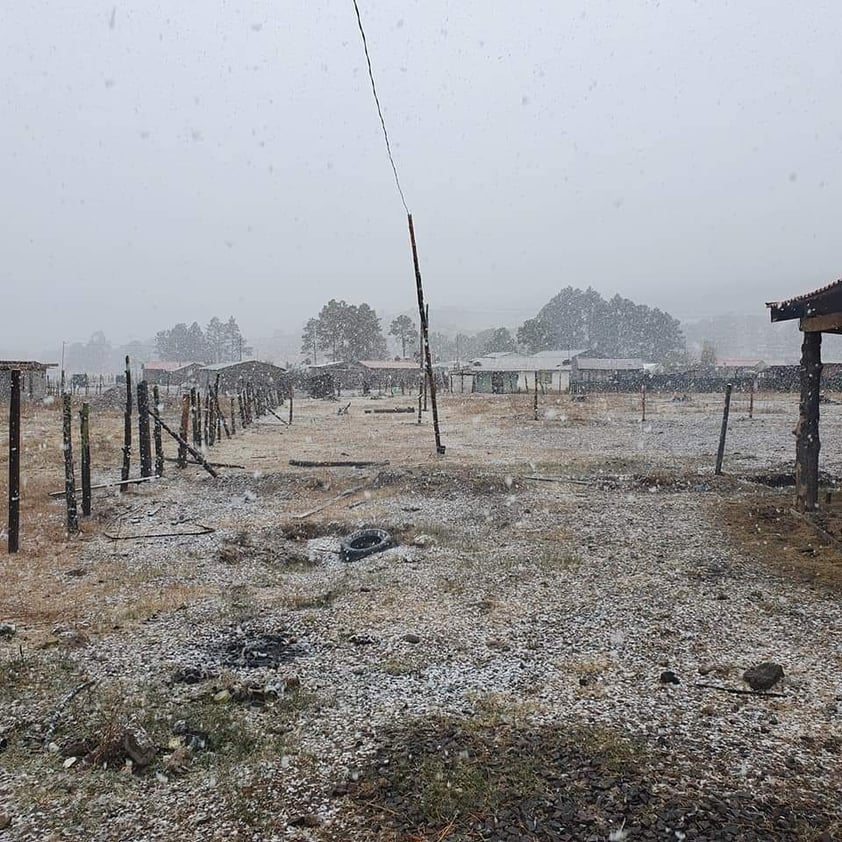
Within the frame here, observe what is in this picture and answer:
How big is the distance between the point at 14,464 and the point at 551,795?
7.59 m

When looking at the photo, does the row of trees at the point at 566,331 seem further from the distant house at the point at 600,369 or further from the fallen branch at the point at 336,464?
the fallen branch at the point at 336,464

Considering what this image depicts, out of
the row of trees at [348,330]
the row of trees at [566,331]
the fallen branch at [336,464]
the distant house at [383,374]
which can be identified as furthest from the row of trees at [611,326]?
the fallen branch at [336,464]

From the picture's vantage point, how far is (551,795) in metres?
3.66

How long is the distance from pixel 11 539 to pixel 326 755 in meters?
6.38

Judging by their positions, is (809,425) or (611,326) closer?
(809,425)

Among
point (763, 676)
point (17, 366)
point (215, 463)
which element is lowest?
point (763, 676)

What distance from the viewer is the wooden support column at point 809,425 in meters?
9.91

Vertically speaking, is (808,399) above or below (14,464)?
above

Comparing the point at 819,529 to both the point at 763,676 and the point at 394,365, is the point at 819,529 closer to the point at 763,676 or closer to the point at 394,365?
the point at 763,676

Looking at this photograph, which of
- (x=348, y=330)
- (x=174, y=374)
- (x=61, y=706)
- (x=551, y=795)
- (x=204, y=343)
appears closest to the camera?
(x=551, y=795)

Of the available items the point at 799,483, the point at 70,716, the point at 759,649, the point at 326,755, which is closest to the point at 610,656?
the point at 759,649

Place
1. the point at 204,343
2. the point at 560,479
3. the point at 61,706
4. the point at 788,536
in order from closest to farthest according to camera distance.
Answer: the point at 61,706
the point at 788,536
the point at 560,479
the point at 204,343

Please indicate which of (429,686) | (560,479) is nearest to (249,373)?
(560,479)

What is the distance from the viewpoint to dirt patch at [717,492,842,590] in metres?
7.55
